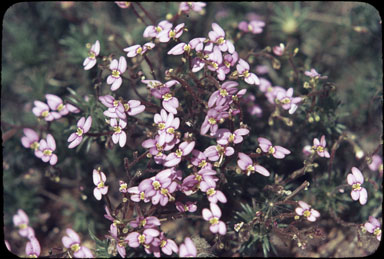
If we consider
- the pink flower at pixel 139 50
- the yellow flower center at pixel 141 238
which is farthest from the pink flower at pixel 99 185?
the pink flower at pixel 139 50

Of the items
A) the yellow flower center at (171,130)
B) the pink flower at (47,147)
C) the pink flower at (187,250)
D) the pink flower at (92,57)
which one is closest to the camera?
the pink flower at (187,250)

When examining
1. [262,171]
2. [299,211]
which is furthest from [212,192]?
[299,211]

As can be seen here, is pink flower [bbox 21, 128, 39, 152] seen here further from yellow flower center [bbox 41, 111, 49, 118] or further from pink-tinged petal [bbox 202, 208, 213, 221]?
pink-tinged petal [bbox 202, 208, 213, 221]

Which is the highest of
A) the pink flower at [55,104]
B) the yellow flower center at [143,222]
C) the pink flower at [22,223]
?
the pink flower at [55,104]

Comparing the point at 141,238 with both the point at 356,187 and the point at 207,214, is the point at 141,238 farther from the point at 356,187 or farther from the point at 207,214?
the point at 356,187

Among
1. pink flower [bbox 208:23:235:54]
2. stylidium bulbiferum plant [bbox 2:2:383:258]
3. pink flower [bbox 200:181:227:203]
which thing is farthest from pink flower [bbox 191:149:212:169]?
pink flower [bbox 208:23:235:54]

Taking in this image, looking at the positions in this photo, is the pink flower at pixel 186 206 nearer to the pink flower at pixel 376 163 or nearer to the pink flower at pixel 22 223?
the pink flower at pixel 22 223
